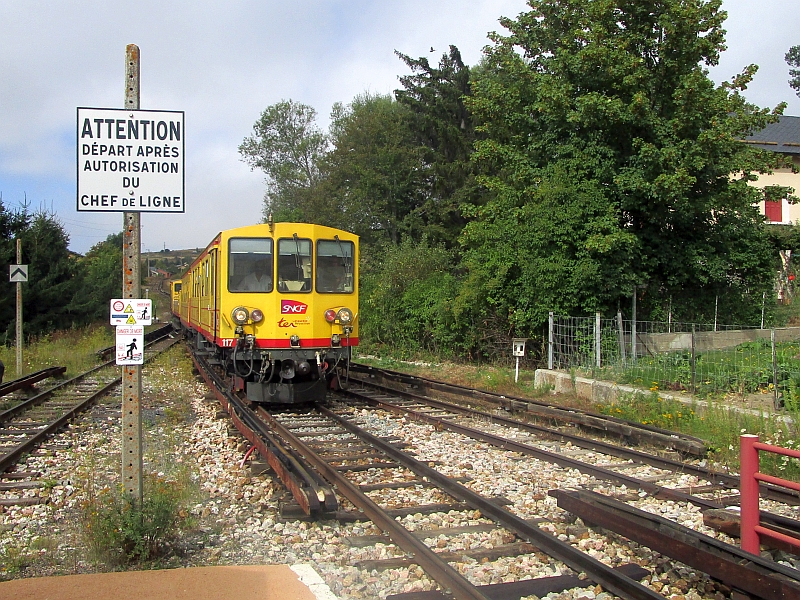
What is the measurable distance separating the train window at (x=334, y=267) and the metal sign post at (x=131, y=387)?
643cm

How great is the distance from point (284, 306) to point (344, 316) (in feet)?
3.37

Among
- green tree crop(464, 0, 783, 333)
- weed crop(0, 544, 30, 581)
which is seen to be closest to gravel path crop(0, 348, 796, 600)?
weed crop(0, 544, 30, 581)

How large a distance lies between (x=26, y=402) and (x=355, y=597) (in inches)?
390

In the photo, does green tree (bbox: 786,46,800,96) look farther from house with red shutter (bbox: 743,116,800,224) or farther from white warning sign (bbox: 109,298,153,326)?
white warning sign (bbox: 109,298,153,326)

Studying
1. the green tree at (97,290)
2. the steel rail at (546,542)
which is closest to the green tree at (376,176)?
the green tree at (97,290)

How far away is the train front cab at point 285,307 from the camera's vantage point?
11.2m

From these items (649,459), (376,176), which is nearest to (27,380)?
(649,459)

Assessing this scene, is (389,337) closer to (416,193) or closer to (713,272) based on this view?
(713,272)

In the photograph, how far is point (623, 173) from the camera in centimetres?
1647

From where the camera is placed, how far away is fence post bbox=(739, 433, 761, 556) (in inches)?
179

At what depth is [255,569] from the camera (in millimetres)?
4641

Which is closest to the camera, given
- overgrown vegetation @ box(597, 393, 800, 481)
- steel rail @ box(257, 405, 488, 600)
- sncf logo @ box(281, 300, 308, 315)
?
steel rail @ box(257, 405, 488, 600)

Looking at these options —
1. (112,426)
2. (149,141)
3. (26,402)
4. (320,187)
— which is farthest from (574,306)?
(320,187)

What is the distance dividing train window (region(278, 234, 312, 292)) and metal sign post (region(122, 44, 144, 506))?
20.2ft
